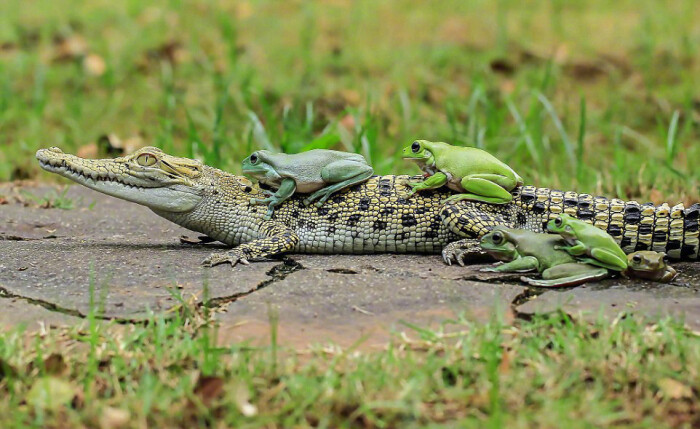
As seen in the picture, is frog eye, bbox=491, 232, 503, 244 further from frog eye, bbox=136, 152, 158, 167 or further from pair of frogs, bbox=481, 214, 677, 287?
frog eye, bbox=136, 152, 158, 167

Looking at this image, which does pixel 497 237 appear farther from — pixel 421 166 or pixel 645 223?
pixel 645 223

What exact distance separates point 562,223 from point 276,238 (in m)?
1.56

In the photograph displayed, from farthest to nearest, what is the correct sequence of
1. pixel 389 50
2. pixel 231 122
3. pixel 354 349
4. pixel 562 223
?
1. pixel 389 50
2. pixel 231 122
3. pixel 562 223
4. pixel 354 349

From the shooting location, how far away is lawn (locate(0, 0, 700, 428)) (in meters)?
3.22

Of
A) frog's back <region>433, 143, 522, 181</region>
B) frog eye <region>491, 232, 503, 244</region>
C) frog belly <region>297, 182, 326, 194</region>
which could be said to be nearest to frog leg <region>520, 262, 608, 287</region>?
frog eye <region>491, 232, 503, 244</region>

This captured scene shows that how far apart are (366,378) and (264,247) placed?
5.06 ft

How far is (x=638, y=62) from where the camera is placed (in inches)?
399

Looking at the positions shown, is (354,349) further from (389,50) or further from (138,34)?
(138,34)

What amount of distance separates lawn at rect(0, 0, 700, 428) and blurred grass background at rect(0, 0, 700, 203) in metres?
0.03

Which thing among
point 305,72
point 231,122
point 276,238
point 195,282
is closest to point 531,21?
point 305,72

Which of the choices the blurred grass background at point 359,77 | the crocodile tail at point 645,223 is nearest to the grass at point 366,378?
the crocodile tail at point 645,223

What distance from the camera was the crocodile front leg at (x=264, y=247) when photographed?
4.57 m

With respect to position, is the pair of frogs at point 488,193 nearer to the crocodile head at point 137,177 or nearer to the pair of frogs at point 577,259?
the pair of frogs at point 577,259

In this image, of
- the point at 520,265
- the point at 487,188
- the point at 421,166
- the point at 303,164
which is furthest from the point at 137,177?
the point at 520,265
